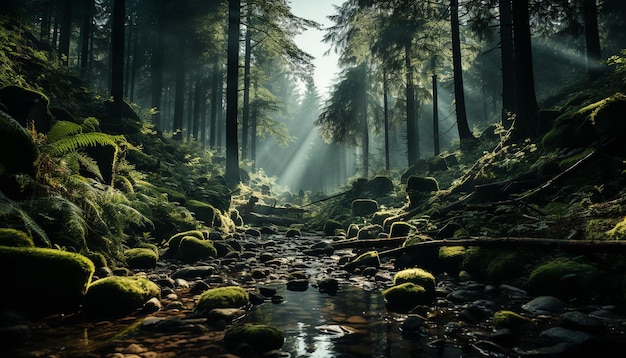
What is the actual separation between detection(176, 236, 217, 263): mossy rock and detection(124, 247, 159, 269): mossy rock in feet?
2.77

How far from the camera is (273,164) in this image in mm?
69125

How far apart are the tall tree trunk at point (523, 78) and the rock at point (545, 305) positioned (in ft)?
24.1

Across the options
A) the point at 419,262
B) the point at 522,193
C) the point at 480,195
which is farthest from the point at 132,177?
the point at 522,193

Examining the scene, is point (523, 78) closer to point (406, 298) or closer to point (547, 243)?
point (547, 243)

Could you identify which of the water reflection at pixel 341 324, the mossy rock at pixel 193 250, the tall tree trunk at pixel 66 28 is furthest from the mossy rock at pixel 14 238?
the tall tree trunk at pixel 66 28

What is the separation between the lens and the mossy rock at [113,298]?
3799 millimetres

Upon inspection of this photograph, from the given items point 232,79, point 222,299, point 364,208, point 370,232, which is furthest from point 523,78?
point 232,79

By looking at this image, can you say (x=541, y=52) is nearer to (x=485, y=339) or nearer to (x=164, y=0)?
(x=164, y=0)

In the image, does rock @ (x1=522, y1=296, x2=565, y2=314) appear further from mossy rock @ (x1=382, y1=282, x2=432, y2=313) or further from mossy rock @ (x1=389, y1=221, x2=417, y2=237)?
mossy rock @ (x1=389, y1=221, x2=417, y2=237)

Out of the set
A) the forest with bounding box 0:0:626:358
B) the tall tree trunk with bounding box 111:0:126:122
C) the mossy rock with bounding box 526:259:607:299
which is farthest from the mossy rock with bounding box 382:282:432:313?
the tall tree trunk with bounding box 111:0:126:122

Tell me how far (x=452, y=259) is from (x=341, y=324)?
3.02 metres

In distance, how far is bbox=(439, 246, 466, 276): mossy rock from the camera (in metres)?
5.89

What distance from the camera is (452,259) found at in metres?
5.96

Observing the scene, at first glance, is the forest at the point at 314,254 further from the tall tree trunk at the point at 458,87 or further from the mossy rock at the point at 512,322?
the tall tree trunk at the point at 458,87
